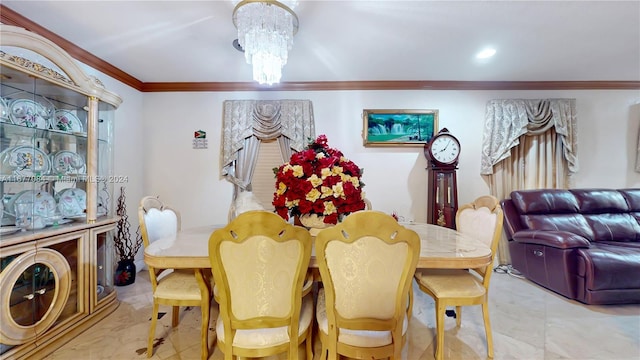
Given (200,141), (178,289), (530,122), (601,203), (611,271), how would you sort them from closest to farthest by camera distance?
(178,289)
(611,271)
(601,203)
(530,122)
(200,141)

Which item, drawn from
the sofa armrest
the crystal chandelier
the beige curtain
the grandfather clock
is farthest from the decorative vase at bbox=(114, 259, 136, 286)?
the beige curtain

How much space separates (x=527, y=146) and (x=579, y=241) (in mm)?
1421

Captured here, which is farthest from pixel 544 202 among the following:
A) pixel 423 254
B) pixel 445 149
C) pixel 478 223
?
pixel 423 254

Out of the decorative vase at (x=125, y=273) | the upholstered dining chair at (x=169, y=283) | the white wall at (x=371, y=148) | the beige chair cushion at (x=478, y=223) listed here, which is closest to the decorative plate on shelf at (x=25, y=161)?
the upholstered dining chair at (x=169, y=283)

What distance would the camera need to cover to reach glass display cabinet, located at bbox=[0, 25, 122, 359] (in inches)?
57.7

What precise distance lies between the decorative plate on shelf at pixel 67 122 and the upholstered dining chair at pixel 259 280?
1.89 meters

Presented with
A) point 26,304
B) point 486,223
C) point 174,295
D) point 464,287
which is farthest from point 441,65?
point 26,304

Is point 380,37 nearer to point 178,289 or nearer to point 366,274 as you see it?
point 366,274

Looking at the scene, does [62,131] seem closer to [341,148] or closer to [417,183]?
[341,148]

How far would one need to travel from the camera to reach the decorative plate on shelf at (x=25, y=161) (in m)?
1.57

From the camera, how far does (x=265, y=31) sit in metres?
1.53

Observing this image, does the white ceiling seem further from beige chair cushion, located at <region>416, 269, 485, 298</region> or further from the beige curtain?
beige chair cushion, located at <region>416, 269, 485, 298</region>

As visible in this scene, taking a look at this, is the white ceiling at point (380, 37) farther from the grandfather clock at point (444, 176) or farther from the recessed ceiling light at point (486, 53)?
the grandfather clock at point (444, 176)

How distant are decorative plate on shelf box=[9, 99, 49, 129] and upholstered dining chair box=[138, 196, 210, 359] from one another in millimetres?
937
